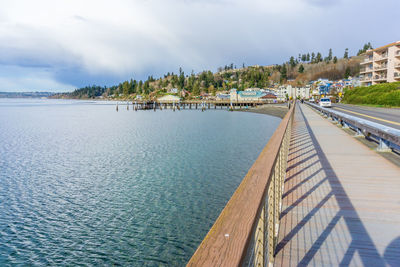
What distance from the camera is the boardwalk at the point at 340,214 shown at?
333cm

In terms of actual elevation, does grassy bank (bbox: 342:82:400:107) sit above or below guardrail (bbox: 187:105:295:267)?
above

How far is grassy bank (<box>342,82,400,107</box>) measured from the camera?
4001 centimetres

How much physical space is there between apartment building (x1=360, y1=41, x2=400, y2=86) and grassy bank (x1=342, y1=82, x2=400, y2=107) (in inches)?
485

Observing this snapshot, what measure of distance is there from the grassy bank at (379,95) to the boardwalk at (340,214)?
38.7 meters

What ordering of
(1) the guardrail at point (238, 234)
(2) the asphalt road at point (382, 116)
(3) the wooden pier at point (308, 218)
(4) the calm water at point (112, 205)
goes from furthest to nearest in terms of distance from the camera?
1. (2) the asphalt road at point (382, 116)
2. (4) the calm water at point (112, 205)
3. (3) the wooden pier at point (308, 218)
4. (1) the guardrail at point (238, 234)

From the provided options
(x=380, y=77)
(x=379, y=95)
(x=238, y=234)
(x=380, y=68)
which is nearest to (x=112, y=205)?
(x=238, y=234)

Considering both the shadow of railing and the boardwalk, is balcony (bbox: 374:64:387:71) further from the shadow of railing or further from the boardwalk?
the shadow of railing

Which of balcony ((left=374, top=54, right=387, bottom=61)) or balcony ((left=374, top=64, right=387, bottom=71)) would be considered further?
balcony ((left=374, top=54, right=387, bottom=61))

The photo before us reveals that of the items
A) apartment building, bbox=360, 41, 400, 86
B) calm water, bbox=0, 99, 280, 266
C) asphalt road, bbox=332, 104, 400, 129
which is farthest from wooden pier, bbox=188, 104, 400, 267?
apartment building, bbox=360, 41, 400, 86

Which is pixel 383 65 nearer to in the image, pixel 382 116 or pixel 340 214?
pixel 382 116

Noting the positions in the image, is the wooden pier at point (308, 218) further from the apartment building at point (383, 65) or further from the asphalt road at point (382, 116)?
the apartment building at point (383, 65)

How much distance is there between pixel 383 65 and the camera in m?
64.9

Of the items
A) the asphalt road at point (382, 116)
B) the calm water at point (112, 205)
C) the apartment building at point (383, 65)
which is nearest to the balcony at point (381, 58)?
the apartment building at point (383, 65)

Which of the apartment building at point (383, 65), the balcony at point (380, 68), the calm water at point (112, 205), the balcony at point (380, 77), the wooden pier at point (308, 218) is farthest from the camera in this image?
the balcony at point (380, 68)
